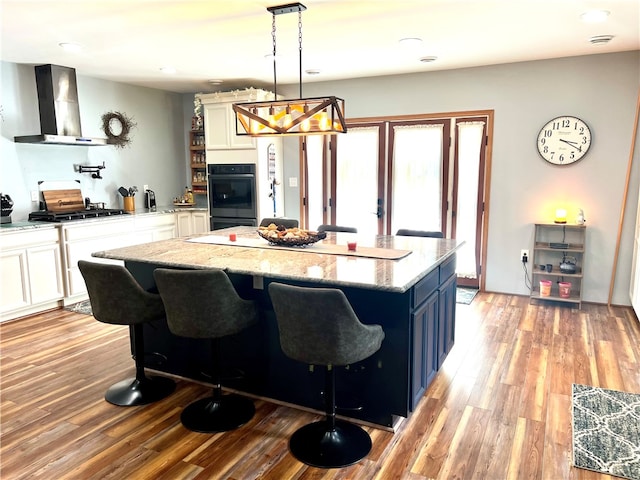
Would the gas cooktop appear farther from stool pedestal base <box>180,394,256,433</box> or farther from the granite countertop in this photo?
stool pedestal base <box>180,394,256,433</box>

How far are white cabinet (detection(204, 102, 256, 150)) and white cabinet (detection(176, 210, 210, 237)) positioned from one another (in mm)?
897

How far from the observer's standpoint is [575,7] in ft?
10.6

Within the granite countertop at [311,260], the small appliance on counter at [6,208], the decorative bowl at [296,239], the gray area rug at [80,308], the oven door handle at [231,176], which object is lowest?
the gray area rug at [80,308]

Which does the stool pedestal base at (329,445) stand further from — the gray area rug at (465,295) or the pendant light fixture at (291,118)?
the gray area rug at (465,295)

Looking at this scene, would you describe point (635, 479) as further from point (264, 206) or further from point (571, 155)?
point (264, 206)

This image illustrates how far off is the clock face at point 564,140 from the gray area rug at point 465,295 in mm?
1660

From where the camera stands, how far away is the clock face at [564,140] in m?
4.83

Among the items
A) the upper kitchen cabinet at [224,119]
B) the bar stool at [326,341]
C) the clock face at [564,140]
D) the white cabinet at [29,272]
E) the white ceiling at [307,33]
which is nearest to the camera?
the bar stool at [326,341]

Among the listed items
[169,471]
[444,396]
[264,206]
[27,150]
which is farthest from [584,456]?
[27,150]

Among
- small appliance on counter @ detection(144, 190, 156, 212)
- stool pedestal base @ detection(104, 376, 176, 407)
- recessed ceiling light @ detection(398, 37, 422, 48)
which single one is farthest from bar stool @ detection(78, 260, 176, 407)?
small appliance on counter @ detection(144, 190, 156, 212)

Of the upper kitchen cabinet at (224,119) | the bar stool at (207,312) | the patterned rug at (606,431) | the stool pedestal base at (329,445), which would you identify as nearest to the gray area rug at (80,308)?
the upper kitchen cabinet at (224,119)

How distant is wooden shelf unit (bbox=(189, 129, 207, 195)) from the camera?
6.70 meters

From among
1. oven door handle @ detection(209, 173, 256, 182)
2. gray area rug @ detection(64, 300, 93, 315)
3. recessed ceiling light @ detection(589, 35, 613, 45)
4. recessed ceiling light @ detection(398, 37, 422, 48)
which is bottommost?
gray area rug @ detection(64, 300, 93, 315)

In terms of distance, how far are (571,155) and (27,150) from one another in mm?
5748
